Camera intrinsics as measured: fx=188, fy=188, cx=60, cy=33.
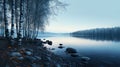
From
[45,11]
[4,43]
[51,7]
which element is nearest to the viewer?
[4,43]

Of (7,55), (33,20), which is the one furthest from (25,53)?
(33,20)

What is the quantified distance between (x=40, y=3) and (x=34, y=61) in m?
21.6

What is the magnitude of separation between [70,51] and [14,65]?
21.8 m

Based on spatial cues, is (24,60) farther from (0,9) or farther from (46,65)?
(0,9)

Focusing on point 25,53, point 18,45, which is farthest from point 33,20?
point 25,53

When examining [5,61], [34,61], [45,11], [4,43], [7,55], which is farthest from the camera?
[45,11]

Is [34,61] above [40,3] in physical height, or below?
below

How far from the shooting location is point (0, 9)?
31266 mm

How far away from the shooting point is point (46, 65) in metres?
14.7

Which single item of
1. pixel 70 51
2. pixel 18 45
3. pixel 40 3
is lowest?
pixel 70 51

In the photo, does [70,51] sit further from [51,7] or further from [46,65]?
[46,65]

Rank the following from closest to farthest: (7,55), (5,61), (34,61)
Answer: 1. (5,61)
2. (7,55)
3. (34,61)

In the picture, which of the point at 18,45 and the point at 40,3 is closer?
the point at 18,45

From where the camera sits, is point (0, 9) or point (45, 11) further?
point (45, 11)
